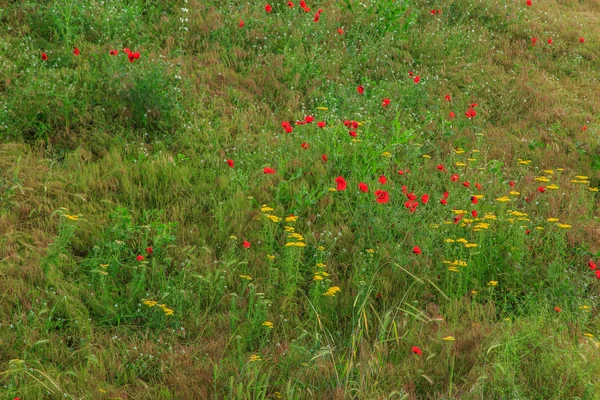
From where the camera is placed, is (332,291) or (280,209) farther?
(280,209)

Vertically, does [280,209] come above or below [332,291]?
below

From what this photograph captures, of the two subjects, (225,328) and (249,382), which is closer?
(249,382)

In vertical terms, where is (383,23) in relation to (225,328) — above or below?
above

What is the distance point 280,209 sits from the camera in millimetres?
6438

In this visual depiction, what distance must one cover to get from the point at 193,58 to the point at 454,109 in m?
3.33

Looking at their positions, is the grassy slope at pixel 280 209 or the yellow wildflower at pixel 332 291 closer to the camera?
the grassy slope at pixel 280 209

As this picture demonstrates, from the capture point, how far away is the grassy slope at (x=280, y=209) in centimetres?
452

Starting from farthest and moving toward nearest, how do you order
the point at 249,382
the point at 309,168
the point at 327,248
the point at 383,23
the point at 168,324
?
the point at 383,23
the point at 309,168
the point at 327,248
the point at 168,324
the point at 249,382

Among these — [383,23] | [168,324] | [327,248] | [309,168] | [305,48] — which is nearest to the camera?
[168,324]

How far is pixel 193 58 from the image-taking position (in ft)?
29.7

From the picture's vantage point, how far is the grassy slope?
178 inches

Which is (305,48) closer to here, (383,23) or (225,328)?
(383,23)

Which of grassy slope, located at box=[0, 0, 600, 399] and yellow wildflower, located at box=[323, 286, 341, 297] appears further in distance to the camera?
yellow wildflower, located at box=[323, 286, 341, 297]

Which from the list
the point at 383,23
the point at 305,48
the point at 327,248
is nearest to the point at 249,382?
the point at 327,248
